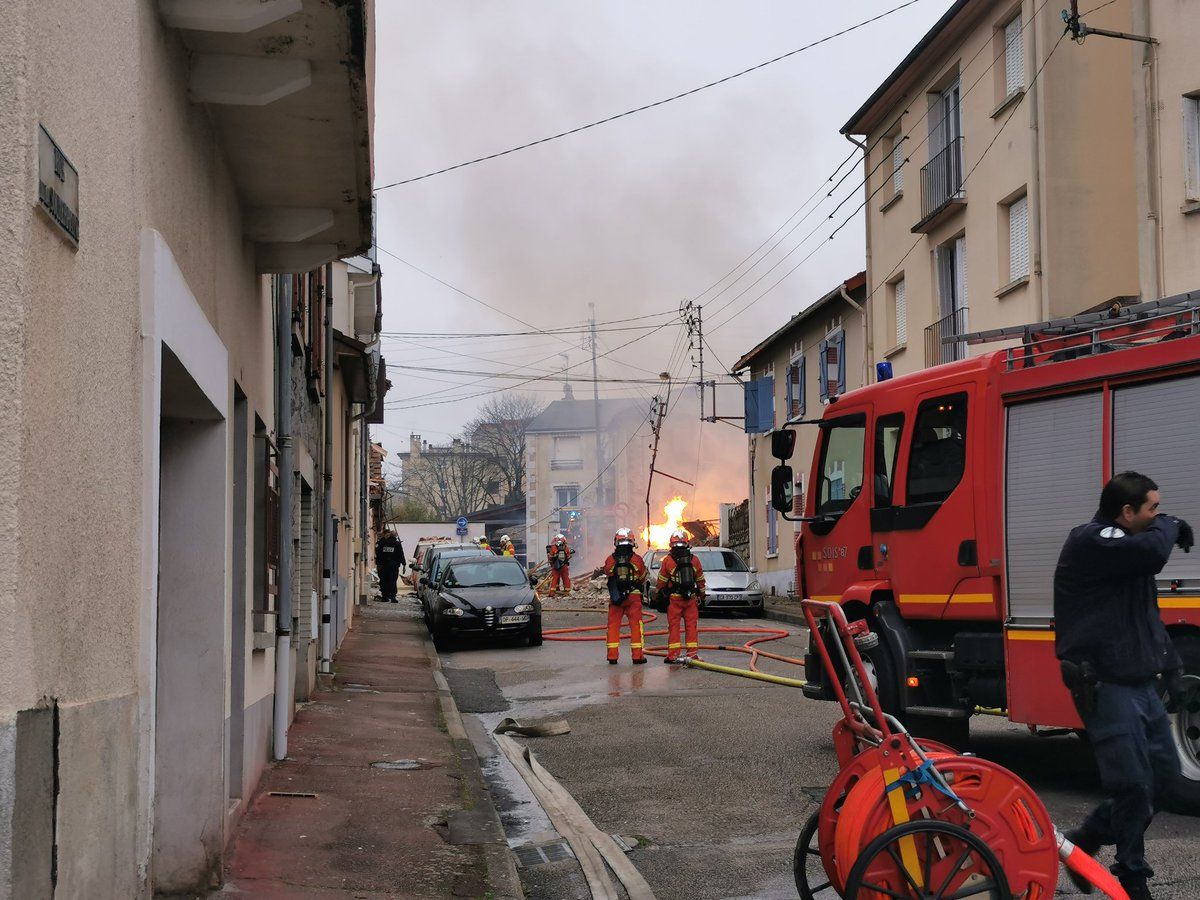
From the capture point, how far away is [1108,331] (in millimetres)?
8469

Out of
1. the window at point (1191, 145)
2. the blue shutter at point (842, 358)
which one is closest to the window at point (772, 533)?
the blue shutter at point (842, 358)

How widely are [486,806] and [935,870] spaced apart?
380 centimetres

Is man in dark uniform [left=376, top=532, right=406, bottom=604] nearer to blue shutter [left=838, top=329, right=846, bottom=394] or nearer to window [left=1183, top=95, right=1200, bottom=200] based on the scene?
blue shutter [left=838, top=329, right=846, bottom=394]

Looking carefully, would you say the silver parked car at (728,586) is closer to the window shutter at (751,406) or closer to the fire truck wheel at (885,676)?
the window shutter at (751,406)

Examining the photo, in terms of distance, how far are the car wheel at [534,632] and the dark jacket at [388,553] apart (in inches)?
557

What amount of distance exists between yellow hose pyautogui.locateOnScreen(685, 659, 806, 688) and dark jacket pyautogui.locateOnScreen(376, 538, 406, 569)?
1849 cm

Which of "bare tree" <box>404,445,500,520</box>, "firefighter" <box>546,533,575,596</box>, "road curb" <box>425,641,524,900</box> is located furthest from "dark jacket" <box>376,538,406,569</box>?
"bare tree" <box>404,445,500,520</box>

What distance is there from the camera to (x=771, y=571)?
113ft

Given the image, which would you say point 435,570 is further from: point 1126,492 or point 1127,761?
point 1127,761

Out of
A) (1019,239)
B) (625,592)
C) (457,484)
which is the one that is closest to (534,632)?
(625,592)

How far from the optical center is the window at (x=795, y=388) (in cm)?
3267

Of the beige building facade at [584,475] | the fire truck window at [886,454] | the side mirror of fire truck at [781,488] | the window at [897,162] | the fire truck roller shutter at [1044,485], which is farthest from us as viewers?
the beige building facade at [584,475]

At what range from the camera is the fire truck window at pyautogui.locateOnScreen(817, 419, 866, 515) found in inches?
391

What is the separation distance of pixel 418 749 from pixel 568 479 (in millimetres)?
71347
